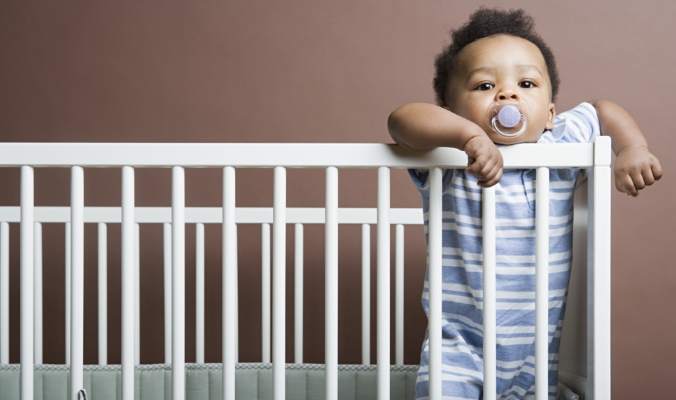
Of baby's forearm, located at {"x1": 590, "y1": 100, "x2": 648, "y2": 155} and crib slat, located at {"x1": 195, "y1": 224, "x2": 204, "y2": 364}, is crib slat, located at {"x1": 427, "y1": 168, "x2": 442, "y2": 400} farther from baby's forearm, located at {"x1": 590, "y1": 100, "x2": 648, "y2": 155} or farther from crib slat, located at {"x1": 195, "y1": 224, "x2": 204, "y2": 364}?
crib slat, located at {"x1": 195, "y1": 224, "x2": 204, "y2": 364}

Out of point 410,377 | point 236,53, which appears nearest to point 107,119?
point 236,53

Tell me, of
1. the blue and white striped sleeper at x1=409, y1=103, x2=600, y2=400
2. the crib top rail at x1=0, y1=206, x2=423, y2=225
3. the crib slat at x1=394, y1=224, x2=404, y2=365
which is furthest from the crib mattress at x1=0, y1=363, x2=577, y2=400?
the blue and white striped sleeper at x1=409, y1=103, x2=600, y2=400

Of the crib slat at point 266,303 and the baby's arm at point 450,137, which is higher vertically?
the baby's arm at point 450,137

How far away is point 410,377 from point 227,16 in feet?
3.29

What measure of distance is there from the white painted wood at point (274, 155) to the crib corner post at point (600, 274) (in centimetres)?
2

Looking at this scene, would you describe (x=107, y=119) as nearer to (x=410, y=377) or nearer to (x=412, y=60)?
(x=412, y=60)

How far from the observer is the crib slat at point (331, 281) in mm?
712

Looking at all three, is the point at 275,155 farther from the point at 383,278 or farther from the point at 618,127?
the point at 618,127

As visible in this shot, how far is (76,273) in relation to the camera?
72 cm

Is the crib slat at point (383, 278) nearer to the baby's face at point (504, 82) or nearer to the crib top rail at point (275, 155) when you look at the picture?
the crib top rail at point (275, 155)

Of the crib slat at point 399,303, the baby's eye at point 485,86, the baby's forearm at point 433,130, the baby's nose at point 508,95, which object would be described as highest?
the baby's eye at point 485,86

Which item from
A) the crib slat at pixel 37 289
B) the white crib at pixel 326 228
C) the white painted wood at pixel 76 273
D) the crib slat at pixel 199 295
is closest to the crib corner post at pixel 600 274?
the white crib at pixel 326 228

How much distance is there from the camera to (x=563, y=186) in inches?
32.6

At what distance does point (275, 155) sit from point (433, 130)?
17 cm
